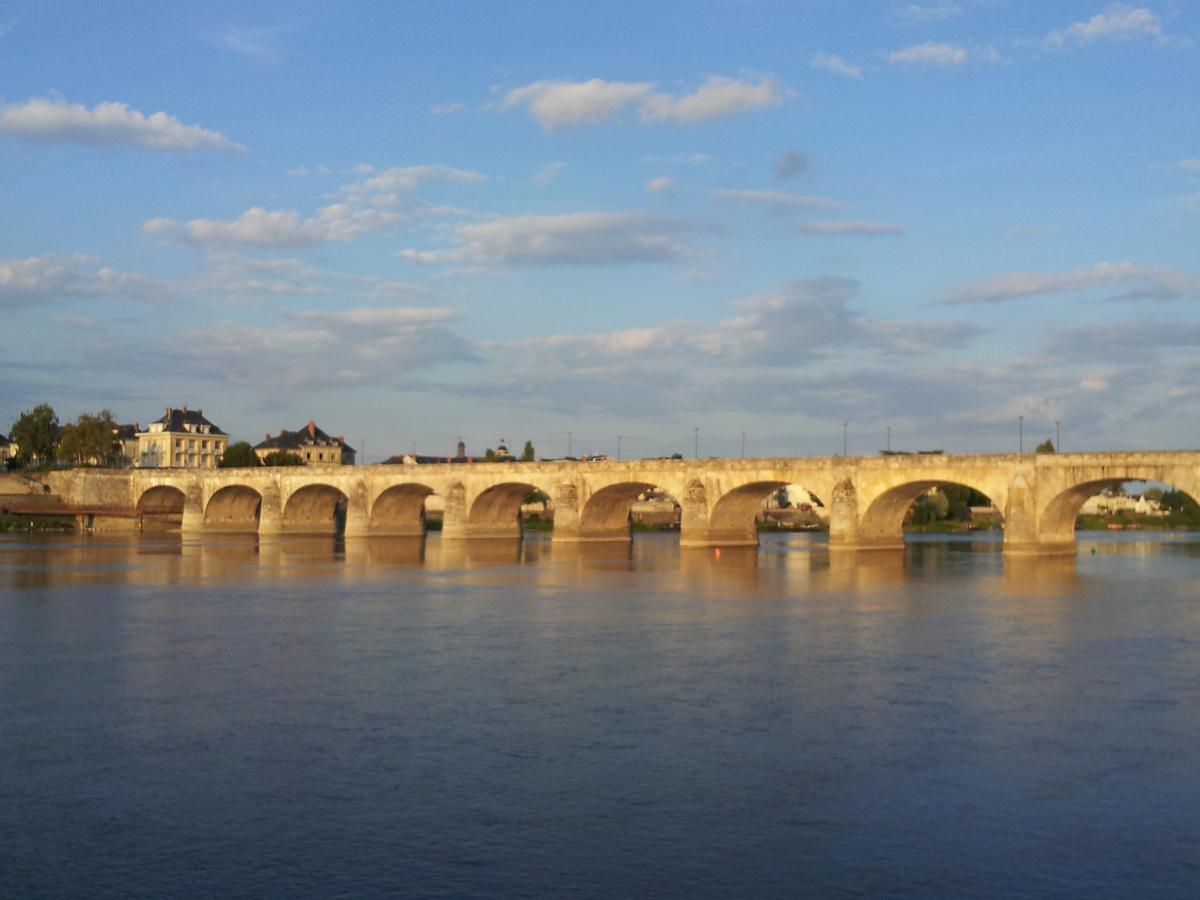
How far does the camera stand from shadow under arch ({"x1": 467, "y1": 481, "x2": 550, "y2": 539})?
80.2 m

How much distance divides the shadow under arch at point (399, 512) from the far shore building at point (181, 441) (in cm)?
6086

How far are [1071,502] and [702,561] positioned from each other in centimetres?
1766

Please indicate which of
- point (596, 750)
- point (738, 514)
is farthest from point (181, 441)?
point (596, 750)

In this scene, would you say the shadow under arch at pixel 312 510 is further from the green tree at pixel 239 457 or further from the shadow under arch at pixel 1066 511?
→ the shadow under arch at pixel 1066 511

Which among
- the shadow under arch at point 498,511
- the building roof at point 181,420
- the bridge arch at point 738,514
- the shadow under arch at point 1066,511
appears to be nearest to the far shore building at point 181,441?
the building roof at point 181,420

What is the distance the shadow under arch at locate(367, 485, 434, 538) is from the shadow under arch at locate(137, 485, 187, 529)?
2248cm

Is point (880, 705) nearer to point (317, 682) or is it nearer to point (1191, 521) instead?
point (317, 682)

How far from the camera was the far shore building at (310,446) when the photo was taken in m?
149

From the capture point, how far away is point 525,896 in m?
11.9

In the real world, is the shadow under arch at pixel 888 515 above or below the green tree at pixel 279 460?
below

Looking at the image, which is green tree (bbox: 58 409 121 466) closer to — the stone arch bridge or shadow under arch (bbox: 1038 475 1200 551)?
the stone arch bridge

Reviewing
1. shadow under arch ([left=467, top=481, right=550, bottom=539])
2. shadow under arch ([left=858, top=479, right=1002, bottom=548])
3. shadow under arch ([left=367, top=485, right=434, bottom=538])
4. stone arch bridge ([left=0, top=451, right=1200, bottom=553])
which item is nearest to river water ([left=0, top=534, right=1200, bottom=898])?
stone arch bridge ([left=0, top=451, right=1200, bottom=553])

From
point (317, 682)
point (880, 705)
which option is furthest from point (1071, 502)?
point (317, 682)

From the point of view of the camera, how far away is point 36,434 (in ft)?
388
